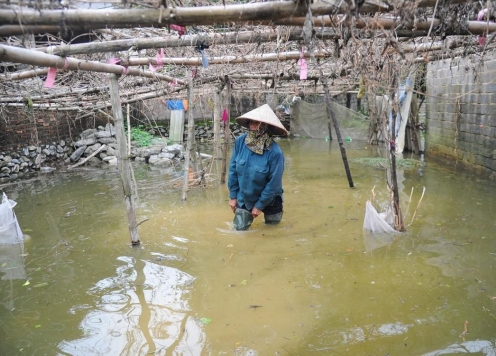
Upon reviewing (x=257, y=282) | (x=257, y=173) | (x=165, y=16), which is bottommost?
(x=257, y=282)

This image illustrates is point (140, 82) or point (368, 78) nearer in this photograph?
point (368, 78)

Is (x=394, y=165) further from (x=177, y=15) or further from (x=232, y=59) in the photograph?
(x=177, y=15)

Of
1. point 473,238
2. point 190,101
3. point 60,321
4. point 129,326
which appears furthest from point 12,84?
point 473,238

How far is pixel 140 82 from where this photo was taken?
23.4 ft

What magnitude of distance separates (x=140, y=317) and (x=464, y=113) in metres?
7.93

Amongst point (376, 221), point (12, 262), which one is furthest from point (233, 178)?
point (12, 262)

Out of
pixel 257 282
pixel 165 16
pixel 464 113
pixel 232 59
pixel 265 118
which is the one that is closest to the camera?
pixel 165 16

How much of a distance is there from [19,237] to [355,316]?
15.4 feet

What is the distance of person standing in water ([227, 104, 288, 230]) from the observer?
507 centimetres

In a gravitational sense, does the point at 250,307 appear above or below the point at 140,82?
below

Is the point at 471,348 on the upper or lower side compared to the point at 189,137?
lower

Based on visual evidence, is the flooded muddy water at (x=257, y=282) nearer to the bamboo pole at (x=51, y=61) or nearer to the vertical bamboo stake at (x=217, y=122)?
the bamboo pole at (x=51, y=61)

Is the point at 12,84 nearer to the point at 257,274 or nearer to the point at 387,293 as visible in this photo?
the point at 257,274

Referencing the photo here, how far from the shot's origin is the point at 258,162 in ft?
16.7
